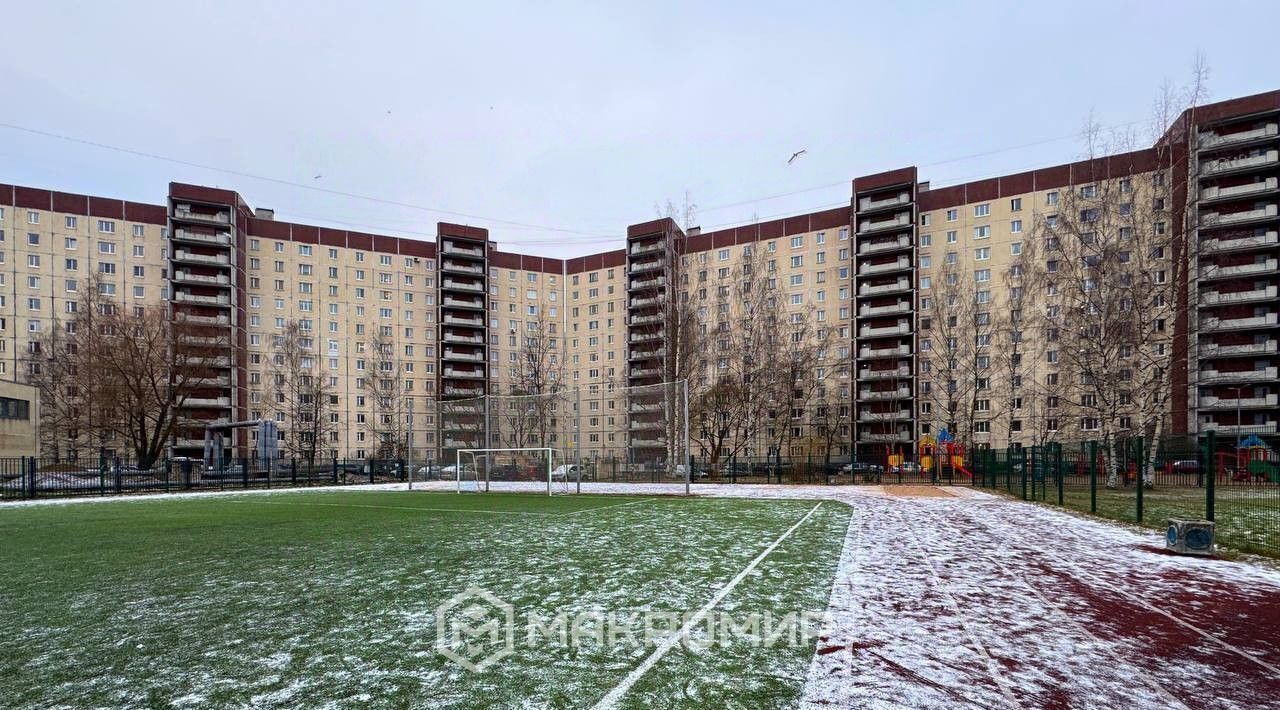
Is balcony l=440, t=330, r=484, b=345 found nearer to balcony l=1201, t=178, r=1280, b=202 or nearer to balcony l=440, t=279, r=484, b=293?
balcony l=440, t=279, r=484, b=293

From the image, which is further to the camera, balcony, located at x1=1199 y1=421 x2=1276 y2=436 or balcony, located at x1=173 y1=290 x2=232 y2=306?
balcony, located at x1=173 y1=290 x2=232 y2=306

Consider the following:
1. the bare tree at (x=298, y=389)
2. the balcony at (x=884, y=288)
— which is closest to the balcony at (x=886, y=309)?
the balcony at (x=884, y=288)

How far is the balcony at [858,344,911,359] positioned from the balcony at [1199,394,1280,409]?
73.1 feet

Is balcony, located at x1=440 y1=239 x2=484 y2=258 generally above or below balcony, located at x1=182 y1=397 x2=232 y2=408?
above

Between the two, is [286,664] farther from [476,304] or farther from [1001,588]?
[476,304]

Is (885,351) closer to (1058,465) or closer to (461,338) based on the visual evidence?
(1058,465)

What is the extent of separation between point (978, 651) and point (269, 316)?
261 feet

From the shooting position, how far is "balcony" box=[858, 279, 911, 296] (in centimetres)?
6338

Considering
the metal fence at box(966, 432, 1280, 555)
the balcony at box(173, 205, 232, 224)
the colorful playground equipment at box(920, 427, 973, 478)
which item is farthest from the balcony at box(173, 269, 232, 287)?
the metal fence at box(966, 432, 1280, 555)

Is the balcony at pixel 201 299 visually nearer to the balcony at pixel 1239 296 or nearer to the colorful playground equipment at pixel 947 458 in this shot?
the colorful playground equipment at pixel 947 458

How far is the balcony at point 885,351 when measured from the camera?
62.4 m

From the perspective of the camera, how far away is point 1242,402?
5075cm

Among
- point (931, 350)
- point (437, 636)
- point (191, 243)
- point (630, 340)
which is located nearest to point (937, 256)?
point (931, 350)

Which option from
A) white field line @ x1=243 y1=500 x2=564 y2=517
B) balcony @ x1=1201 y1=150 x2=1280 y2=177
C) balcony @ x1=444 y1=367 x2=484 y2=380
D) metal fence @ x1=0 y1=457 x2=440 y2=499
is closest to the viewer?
white field line @ x1=243 y1=500 x2=564 y2=517
